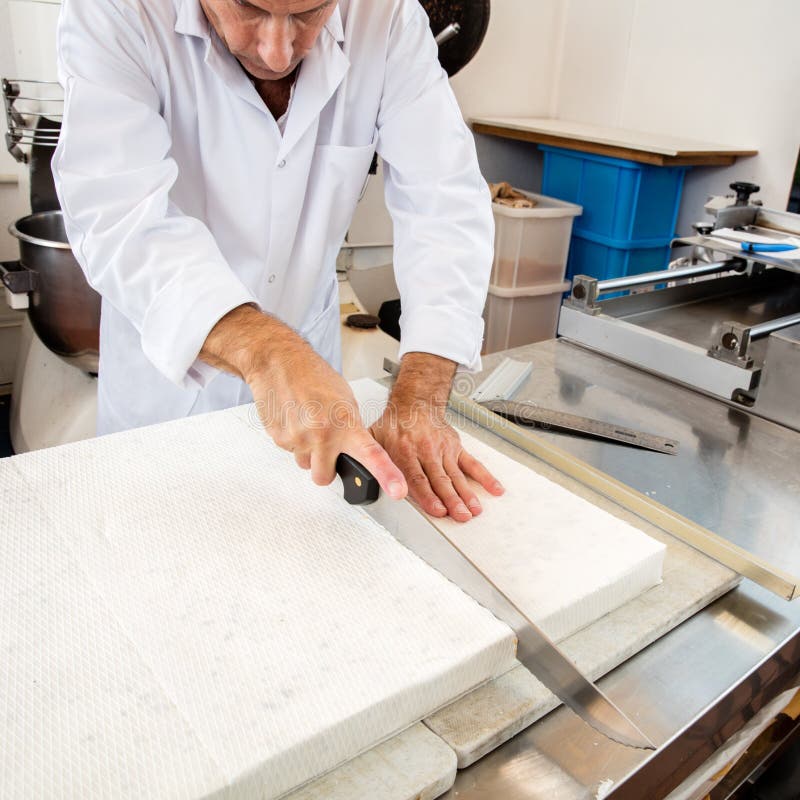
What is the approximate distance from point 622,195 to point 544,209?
0.93 ft

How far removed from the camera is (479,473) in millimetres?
944

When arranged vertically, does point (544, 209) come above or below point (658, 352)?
above

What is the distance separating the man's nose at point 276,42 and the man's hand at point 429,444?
0.46 meters

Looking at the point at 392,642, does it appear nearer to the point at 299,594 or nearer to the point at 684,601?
the point at 299,594

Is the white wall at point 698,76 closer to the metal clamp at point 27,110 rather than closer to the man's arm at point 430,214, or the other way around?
the man's arm at point 430,214

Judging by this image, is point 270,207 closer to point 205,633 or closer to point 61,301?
point 205,633

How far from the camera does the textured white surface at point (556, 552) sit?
0.76 meters

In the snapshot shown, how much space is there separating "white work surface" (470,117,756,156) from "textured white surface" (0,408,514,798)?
2037 mm

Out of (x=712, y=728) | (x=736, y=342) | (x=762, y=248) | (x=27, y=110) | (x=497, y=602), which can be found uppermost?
(x=27, y=110)

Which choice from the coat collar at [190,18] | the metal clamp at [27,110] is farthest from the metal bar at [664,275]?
the metal clamp at [27,110]

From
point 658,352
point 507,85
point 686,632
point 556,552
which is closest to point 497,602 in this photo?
point 556,552

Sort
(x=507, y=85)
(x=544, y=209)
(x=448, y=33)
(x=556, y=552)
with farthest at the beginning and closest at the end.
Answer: (x=507, y=85)
(x=544, y=209)
(x=448, y=33)
(x=556, y=552)

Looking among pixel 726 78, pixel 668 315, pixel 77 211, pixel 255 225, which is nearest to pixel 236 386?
pixel 255 225

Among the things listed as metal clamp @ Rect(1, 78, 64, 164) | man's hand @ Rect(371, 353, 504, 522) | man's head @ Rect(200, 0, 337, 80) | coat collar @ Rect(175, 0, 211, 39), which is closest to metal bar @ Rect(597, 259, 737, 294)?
man's hand @ Rect(371, 353, 504, 522)
